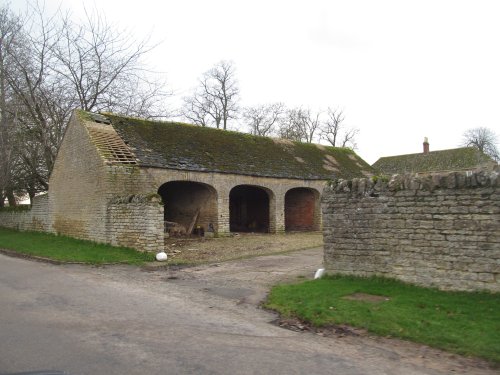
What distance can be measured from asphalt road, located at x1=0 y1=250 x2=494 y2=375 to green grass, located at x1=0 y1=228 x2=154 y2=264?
133 inches

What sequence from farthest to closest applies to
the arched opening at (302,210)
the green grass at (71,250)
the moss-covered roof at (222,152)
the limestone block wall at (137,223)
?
the arched opening at (302,210) → the moss-covered roof at (222,152) → the limestone block wall at (137,223) → the green grass at (71,250)

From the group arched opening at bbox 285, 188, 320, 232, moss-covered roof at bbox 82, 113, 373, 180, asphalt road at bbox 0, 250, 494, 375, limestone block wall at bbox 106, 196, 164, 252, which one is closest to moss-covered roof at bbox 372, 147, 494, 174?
moss-covered roof at bbox 82, 113, 373, 180

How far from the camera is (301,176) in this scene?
2362 cm

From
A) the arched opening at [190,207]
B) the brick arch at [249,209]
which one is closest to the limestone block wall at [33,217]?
the arched opening at [190,207]

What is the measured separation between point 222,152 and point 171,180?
4471mm

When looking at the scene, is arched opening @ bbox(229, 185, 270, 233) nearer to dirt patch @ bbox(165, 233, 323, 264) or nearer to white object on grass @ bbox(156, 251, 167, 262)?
dirt patch @ bbox(165, 233, 323, 264)

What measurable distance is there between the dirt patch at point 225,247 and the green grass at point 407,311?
19.1ft

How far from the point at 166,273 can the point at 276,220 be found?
39.2 ft

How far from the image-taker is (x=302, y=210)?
1013 inches

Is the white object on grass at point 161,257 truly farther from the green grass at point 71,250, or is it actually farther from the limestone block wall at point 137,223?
the limestone block wall at point 137,223

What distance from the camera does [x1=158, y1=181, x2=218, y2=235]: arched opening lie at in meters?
20.5

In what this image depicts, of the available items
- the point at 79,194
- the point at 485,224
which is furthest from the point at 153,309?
the point at 79,194

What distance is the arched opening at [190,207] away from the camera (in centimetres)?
2052

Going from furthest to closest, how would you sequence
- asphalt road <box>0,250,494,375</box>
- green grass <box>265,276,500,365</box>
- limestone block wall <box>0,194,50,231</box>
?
limestone block wall <box>0,194,50,231</box>, green grass <box>265,276,500,365</box>, asphalt road <box>0,250,494,375</box>
